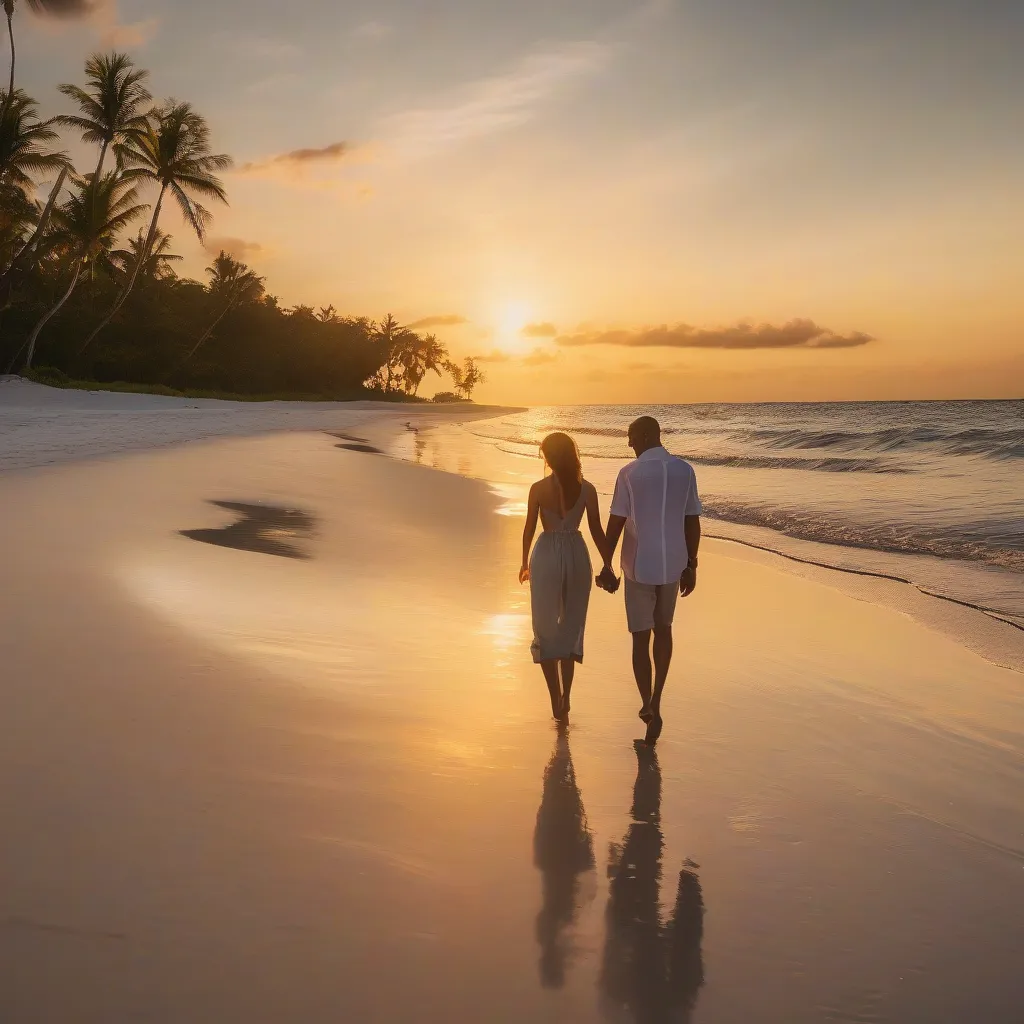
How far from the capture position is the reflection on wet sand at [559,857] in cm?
260

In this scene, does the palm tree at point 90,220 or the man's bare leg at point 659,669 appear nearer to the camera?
the man's bare leg at point 659,669

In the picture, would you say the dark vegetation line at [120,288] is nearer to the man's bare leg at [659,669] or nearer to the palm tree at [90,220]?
the palm tree at [90,220]

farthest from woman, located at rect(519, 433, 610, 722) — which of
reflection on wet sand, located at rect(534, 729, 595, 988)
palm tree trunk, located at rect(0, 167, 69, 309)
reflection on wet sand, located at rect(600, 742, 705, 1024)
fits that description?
palm tree trunk, located at rect(0, 167, 69, 309)

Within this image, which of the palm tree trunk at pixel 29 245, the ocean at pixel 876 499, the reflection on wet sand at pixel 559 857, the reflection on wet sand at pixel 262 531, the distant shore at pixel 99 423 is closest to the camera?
the reflection on wet sand at pixel 559 857

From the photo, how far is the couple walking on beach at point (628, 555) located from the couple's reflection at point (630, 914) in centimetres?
94

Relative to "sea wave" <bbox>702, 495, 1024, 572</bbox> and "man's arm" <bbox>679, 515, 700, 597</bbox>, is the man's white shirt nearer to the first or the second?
"man's arm" <bbox>679, 515, 700, 597</bbox>

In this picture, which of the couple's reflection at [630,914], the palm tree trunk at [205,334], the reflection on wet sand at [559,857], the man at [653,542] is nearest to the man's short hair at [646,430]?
the man at [653,542]

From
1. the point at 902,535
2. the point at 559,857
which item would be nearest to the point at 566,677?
the point at 559,857

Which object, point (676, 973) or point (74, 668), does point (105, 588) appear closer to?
point (74, 668)

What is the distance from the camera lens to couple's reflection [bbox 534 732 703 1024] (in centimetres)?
244

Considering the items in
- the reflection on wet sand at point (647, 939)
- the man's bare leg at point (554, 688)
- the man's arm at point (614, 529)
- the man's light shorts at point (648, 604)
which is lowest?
the reflection on wet sand at point (647, 939)

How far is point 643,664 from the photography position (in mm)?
4656

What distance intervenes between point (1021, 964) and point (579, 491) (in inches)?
113

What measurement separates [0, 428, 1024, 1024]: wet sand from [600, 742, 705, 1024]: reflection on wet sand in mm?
10
